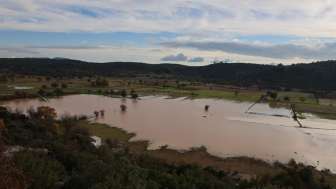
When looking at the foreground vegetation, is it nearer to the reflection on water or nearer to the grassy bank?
the grassy bank

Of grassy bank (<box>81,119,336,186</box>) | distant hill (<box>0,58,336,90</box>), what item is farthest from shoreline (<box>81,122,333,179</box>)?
distant hill (<box>0,58,336,90</box>)

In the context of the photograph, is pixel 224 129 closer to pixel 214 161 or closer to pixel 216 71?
pixel 214 161

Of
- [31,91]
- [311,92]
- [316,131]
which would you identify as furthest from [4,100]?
[311,92]

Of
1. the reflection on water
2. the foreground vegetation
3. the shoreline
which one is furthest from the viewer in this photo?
the reflection on water

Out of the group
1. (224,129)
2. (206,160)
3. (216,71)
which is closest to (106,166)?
(206,160)

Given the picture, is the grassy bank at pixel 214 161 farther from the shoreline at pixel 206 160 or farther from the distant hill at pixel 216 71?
the distant hill at pixel 216 71

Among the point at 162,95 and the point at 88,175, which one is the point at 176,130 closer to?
the point at 88,175
